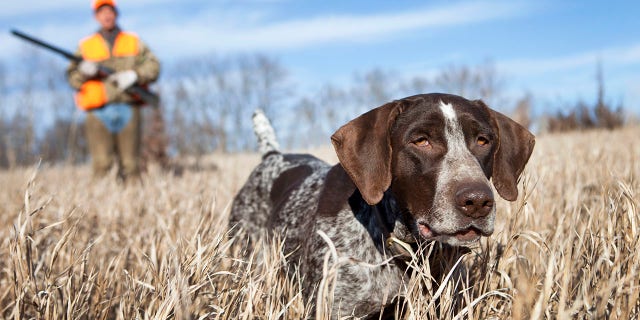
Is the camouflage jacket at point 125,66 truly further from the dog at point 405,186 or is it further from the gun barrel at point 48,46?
the dog at point 405,186

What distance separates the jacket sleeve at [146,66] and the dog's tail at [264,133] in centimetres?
320

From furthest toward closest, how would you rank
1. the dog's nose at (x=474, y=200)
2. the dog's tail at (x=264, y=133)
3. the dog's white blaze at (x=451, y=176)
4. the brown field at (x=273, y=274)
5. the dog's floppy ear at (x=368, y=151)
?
the dog's tail at (x=264, y=133) → the dog's floppy ear at (x=368, y=151) → the dog's white blaze at (x=451, y=176) → the dog's nose at (x=474, y=200) → the brown field at (x=273, y=274)

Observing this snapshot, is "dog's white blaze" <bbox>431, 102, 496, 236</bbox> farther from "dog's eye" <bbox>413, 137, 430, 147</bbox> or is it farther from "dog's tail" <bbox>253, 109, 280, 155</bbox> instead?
"dog's tail" <bbox>253, 109, 280, 155</bbox>

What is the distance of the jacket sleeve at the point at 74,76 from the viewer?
26.2 feet

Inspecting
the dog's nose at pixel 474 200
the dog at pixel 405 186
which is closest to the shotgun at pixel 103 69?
the dog at pixel 405 186

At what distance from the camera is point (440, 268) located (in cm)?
313

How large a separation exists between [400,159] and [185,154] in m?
13.5

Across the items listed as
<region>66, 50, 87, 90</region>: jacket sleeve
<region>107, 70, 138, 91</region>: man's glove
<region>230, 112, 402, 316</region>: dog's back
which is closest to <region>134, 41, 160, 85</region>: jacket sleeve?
<region>107, 70, 138, 91</region>: man's glove

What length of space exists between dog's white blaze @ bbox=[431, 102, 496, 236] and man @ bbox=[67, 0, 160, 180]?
19.6 feet

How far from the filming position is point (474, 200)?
2.46m

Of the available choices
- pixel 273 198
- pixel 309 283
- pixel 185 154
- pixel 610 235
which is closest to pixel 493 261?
pixel 610 235

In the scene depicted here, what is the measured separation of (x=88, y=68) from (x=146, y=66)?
→ 769 mm

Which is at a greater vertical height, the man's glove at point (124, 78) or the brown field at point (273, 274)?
the man's glove at point (124, 78)

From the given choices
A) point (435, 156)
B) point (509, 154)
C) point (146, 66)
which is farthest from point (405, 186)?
point (146, 66)
